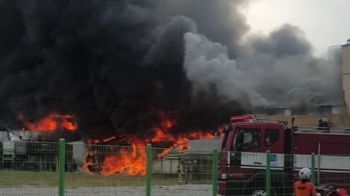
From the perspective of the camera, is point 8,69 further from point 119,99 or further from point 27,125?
point 119,99

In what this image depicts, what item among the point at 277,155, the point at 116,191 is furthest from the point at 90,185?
the point at 277,155

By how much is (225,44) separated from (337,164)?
2153cm

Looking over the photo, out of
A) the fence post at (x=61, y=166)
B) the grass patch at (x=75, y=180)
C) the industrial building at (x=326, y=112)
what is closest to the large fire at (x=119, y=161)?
the grass patch at (x=75, y=180)

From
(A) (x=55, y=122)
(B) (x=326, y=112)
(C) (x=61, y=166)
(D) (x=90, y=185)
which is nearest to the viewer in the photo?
(C) (x=61, y=166)

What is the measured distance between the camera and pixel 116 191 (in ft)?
42.9

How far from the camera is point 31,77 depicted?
145ft

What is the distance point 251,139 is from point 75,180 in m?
8.65

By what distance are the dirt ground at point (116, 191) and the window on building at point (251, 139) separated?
211 inches

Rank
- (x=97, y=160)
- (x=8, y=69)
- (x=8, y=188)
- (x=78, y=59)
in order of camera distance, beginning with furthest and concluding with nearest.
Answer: (x=8, y=69)
(x=78, y=59)
(x=97, y=160)
(x=8, y=188)

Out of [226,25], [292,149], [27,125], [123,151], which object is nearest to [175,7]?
[226,25]

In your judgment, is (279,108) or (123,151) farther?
(279,108)

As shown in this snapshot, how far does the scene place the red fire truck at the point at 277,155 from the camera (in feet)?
57.0

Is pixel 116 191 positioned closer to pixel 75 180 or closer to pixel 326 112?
pixel 75 180

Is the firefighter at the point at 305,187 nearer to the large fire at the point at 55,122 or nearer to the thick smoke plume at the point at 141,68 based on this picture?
the thick smoke plume at the point at 141,68
